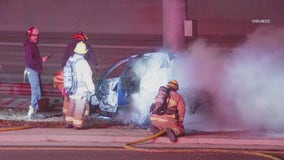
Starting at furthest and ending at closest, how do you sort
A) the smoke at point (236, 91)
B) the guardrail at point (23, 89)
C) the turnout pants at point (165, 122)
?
the guardrail at point (23, 89) → the smoke at point (236, 91) → the turnout pants at point (165, 122)

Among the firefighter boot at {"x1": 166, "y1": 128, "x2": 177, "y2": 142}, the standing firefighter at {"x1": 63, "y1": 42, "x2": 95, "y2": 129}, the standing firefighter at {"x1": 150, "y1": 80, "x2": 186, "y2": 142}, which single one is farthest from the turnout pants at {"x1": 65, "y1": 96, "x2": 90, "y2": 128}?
the firefighter boot at {"x1": 166, "y1": 128, "x2": 177, "y2": 142}

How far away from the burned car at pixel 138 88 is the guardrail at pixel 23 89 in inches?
70.3

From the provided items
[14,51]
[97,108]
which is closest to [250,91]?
[97,108]

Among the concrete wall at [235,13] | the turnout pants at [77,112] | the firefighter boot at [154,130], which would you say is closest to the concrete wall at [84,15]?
the concrete wall at [235,13]

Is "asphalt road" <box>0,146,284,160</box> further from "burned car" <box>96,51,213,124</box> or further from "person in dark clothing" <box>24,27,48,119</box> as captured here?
"person in dark clothing" <box>24,27,48,119</box>

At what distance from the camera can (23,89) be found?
47.3 feet

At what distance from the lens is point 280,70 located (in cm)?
1305

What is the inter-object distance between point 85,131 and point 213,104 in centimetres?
292

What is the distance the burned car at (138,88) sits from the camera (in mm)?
11750

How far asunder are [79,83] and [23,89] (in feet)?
11.9

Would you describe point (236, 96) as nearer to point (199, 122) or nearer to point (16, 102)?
point (199, 122)

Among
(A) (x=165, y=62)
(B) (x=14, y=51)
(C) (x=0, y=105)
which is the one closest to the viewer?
(A) (x=165, y=62)

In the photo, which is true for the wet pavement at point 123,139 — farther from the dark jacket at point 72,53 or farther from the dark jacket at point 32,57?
the dark jacket at point 72,53

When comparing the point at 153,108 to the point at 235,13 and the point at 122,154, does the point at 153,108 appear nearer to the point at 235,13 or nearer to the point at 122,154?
the point at 122,154
